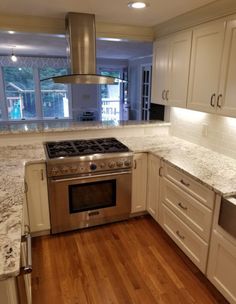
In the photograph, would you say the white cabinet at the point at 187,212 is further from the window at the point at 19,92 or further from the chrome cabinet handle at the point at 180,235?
the window at the point at 19,92

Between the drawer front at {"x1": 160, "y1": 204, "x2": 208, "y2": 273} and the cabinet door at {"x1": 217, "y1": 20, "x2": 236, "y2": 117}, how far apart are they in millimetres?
1059

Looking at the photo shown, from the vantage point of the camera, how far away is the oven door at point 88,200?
7.93ft

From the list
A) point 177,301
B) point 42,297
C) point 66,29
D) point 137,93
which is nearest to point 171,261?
point 177,301

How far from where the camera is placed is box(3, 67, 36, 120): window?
21.0 ft

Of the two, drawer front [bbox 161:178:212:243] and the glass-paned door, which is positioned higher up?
the glass-paned door

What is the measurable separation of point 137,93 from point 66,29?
4.37 m

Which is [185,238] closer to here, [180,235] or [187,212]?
[180,235]

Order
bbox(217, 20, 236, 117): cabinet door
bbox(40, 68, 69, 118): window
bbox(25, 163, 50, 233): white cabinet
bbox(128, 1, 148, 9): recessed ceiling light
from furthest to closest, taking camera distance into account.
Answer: bbox(40, 68, 69, 118): window → bbox(25, 163, 50, 233): white cabinet → bbox(128, 1, 148, 9): recessed ceiling light → bbox(217, 20, 236, 117): cabinet door

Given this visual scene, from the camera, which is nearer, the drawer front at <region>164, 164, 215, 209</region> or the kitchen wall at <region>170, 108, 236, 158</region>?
the drawer front at <region>164, 164, 215, 209</region>

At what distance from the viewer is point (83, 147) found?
2.65 m

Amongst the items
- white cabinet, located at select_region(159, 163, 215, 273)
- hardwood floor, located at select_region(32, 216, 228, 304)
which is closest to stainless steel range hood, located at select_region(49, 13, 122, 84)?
white cabinet, located at select_region(159, 163, 215, 273)

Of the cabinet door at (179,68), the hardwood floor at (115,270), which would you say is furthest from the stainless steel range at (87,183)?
the cabinet door at (179,68)

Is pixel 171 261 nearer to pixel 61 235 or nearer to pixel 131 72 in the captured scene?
pixel 61 235

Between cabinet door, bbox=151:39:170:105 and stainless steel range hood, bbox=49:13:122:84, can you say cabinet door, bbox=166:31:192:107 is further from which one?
stainless steel range hood, bbox=49:13:122:84
